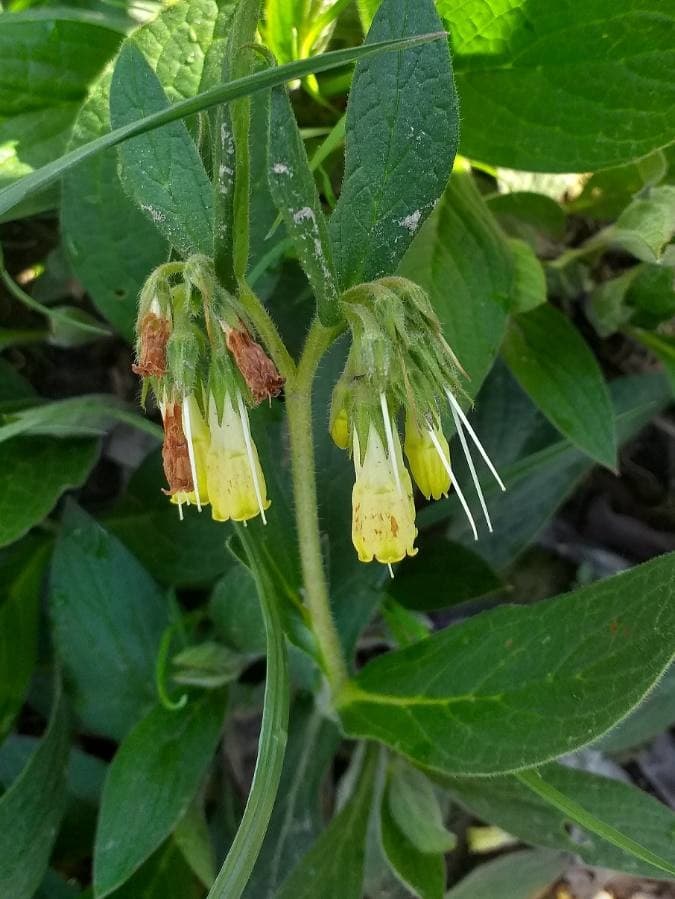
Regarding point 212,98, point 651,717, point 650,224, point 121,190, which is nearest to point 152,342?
point 212,98

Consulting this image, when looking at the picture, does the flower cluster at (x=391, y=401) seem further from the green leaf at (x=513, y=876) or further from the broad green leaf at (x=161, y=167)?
the green leaf at (x=513, y=876)

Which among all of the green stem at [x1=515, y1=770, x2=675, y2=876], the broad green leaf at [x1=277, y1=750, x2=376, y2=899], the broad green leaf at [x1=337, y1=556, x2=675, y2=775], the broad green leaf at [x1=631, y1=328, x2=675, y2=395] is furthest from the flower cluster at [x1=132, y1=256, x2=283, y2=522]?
the broad green leaf at [x1=631, y1=328, x2=675, y2=395]

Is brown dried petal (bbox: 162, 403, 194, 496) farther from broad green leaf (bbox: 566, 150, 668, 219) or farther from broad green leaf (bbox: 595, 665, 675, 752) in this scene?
broad green leaf (bbox: 595, 665, 675, 752)

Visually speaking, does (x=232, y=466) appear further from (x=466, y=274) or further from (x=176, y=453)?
(x=466, y=274)

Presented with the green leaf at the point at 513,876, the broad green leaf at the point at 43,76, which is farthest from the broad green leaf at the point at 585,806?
the broad green leaf at the point at 43,76

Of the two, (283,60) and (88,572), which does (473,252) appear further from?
(88,572)

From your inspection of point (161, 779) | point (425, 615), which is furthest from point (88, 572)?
point (425, 615)
